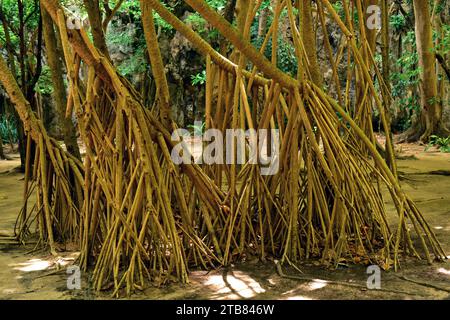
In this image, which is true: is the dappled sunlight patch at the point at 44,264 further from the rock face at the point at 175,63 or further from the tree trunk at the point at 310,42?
the rock face at the point at 175,63

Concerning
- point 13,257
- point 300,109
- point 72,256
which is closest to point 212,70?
point 300,109

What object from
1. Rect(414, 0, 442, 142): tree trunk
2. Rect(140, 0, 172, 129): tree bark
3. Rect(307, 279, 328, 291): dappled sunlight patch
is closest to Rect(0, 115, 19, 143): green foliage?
Rect(414, 0, 442, 142): tree trunk

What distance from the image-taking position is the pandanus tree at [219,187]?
313cm

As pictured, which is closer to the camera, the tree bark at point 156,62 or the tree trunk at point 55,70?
the tree bark at point 156,62

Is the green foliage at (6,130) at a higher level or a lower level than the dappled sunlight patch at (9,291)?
higher

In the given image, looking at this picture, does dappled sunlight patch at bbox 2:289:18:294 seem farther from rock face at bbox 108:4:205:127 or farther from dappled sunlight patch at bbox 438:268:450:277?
rock face at bbox 108:4:205:127

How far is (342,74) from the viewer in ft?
51.7

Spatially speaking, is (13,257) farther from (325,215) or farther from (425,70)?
(425,70)

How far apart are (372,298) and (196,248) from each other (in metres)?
1.09

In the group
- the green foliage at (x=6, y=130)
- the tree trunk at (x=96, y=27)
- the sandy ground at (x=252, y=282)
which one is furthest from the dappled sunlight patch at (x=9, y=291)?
the green foliage at (x=6, y=130)

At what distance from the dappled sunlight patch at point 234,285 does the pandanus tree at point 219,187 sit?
18 cm

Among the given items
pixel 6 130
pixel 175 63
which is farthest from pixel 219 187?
pixel 6 130

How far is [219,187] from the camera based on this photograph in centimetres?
389

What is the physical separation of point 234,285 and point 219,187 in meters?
1.02
